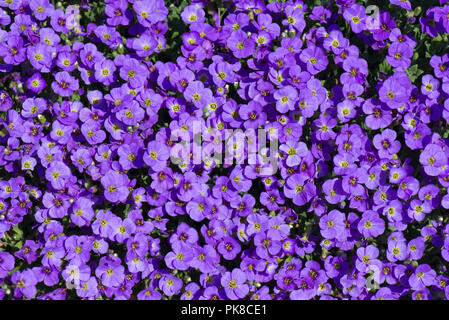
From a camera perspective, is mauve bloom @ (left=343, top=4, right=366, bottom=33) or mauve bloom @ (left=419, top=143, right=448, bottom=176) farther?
mauve bloom @ (left=343, top=4, right=366, bottom=33)

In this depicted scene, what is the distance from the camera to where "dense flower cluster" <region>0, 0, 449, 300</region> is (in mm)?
4133

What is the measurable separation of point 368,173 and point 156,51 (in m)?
2.26

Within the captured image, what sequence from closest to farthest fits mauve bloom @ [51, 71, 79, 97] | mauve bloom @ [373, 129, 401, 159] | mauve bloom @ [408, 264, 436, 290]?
1. mauve bloom @ [408, 264, 436, 290]
2. mauve bloom @ [373, 129, 401, 159]
3. mauve bloom @ [51, 71, 79, 97]

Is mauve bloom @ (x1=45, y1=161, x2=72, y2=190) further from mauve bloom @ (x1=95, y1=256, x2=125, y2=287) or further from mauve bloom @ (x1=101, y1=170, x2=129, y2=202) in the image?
mauve bloom @ (x1=95, y1=256, x2=125, y2=287)

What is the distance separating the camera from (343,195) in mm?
4098

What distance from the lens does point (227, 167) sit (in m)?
4.37

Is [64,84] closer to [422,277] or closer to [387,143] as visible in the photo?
[387,143]

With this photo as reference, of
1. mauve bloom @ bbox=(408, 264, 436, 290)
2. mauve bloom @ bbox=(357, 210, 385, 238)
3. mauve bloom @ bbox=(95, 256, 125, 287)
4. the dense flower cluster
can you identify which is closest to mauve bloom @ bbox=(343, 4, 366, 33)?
the dense flower cluster

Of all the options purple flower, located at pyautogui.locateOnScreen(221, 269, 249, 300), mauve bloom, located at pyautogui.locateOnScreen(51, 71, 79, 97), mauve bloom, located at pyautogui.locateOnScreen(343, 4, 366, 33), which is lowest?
purple flower, located at pyautogui.locateOnScreen(221, 269, 249, 300)

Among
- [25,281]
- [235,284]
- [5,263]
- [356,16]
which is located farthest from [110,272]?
[356,16]

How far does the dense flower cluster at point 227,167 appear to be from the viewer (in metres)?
4.13

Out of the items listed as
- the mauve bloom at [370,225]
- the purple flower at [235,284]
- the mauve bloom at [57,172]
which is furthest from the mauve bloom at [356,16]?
the mauve bloom at [57,172]

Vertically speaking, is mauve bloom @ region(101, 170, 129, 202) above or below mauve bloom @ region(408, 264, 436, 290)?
above
